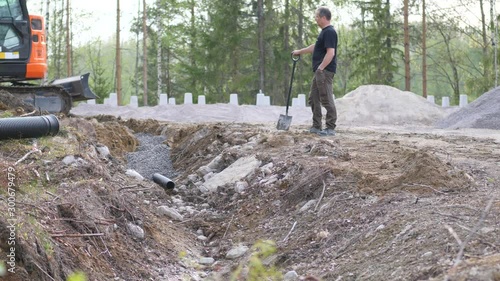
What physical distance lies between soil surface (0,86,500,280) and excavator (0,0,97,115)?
6021 mm

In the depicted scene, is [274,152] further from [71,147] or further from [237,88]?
[237,88]

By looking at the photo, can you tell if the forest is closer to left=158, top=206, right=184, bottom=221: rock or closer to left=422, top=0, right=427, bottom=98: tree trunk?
left=422, top=0, right=427, bottom=98: tree trunk

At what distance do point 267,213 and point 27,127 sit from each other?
2912 millimetres

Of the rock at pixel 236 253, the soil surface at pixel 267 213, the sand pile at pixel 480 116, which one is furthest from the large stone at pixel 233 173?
the sand pile at pixel 480 116

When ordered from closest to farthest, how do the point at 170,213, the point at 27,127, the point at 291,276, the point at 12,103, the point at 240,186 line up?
the point at 291,276
the point at 170,213
the point at 27,127
the point at 240,186
the point at 12,103

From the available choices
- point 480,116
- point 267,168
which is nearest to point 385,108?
point 480,116

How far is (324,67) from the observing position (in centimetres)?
1163

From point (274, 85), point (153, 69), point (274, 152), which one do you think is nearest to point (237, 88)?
point (274, 85)

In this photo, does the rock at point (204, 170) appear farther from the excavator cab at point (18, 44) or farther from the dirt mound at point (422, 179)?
the excavator cab at point (18, 44)

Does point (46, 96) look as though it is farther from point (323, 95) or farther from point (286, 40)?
point (286, 40)

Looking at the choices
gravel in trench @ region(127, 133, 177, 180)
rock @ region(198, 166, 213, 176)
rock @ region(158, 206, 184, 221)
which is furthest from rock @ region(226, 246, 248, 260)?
gravel in trench @ region(127, 133, 177, 180)

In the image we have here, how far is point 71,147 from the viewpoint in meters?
9.17

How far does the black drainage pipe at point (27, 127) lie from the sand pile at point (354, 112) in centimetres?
1140

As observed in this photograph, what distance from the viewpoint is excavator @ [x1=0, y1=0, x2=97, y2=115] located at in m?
16.1
